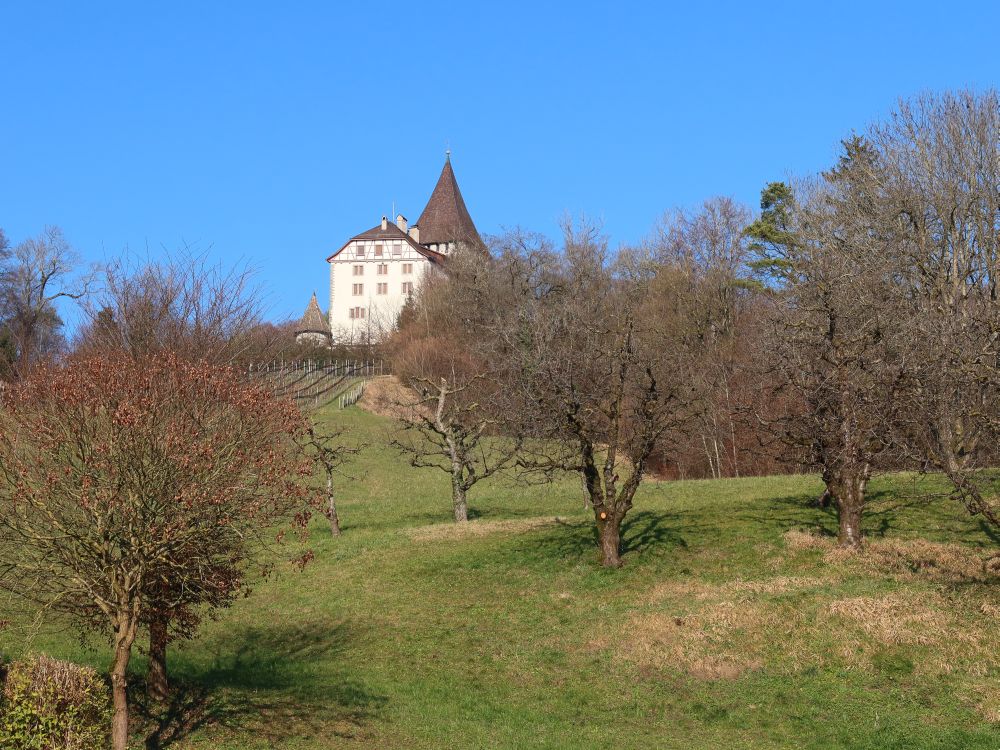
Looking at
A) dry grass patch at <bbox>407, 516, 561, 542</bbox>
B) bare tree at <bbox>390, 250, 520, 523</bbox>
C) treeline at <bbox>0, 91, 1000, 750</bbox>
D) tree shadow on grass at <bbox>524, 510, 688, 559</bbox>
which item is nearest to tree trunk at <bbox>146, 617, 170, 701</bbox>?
treeline at <bbox>0, 91, 1000, 750</bbox>

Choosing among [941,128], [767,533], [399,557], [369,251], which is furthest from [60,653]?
[369,251]

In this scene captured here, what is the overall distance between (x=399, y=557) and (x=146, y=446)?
14.5 meters

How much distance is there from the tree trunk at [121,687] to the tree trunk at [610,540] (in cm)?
1280

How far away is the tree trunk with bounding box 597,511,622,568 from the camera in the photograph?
24.2 m

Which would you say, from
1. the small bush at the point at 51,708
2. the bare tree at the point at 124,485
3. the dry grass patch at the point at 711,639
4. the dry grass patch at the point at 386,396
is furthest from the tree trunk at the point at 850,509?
the dry grass patch at the point at 386,396

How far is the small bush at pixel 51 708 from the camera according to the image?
1299cm

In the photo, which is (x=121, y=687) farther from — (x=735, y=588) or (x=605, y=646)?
(x=735, y=588)

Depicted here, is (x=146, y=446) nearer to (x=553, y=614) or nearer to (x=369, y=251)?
(x=553, y=614)

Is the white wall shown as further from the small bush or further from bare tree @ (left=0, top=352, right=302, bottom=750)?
the small bush

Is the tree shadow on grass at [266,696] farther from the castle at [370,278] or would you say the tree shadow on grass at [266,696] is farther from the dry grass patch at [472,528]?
the castle at [370,278]

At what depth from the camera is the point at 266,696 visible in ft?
57.4

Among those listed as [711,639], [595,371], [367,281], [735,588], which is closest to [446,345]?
[595,371]

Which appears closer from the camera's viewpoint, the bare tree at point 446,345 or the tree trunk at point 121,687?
the tree trunk at point 121,687

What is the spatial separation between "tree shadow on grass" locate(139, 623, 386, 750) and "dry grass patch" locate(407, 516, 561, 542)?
792cm
